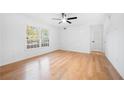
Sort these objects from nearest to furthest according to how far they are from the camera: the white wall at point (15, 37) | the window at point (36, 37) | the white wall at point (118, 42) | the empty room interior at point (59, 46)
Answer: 1. the white wall at point (118, 42)
2. the empty room interior at point (59, 46)
3. the white wall at point (15, 37)
4. the window at point (36, 37)

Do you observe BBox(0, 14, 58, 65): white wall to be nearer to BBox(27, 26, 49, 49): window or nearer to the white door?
BBox(27, 26, 49, 49): window

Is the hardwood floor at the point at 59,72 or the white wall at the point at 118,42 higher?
the white wall at the point at 118,42

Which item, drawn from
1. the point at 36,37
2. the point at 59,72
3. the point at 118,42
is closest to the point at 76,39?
the point at 36,37

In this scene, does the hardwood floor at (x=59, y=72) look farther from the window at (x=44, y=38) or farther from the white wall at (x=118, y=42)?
the window at (x=44, y=38)

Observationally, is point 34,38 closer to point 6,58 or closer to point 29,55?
point 29,55

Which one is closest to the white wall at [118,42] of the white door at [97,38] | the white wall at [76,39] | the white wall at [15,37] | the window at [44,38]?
the white wall at [76,39]

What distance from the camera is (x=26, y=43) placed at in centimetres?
469

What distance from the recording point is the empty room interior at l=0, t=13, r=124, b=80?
262cm

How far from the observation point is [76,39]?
7.44m

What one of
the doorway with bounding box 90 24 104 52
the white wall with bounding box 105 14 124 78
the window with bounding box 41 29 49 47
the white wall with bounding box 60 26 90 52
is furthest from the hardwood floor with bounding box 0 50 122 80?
the doorway with bounding box 90 24 104 52

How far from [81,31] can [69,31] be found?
1.25 meters

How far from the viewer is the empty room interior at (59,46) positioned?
2.62 metres

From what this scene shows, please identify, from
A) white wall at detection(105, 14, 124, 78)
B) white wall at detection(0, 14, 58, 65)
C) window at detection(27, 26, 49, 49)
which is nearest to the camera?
white wall at detection(105, 14, 124, 78)
